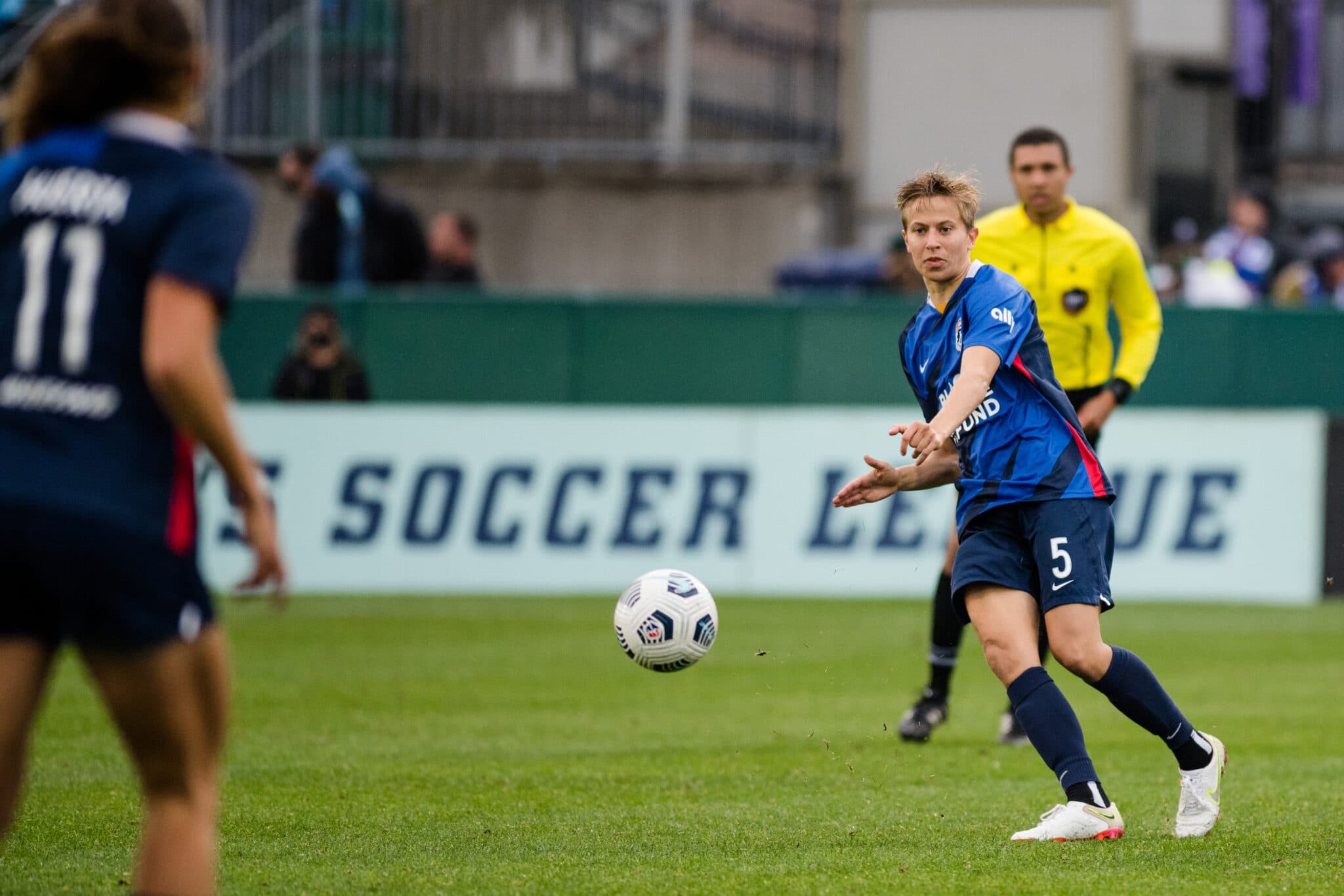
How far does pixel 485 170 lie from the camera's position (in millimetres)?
19922

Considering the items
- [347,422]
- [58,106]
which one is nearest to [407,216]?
[347,422]

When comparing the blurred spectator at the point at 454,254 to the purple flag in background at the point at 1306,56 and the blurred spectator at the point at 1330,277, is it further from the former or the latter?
the purple flag in background at the point at 1306,56

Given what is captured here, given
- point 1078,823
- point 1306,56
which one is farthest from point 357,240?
point 1306,56

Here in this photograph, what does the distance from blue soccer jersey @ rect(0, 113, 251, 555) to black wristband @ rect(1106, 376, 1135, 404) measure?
18.2 ft

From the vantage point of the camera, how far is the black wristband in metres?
8.53

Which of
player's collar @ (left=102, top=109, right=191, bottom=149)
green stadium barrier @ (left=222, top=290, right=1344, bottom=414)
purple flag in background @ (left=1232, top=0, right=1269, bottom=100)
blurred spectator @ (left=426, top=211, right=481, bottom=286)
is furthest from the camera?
purple flag in background @ (left=1232, top=0, right=1269, bottom=100)

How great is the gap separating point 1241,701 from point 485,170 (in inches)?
461

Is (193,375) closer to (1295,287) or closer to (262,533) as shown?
(262,533)

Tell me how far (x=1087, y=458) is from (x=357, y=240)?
11.8m

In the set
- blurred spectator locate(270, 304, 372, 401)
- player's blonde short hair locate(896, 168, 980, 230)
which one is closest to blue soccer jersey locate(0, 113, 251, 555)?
player's blonde short hair locate(896, 168, 980, 230)

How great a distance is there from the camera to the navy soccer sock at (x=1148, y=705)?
606 centimetres

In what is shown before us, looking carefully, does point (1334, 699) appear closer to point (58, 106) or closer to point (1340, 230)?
point (58, 106)

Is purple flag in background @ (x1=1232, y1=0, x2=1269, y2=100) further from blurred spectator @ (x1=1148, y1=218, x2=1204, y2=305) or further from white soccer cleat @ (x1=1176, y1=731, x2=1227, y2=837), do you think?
white soccer cleat @ (x1=1176, y1=731, x2=1227, y2=837)

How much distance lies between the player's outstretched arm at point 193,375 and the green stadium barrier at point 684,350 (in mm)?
13083
